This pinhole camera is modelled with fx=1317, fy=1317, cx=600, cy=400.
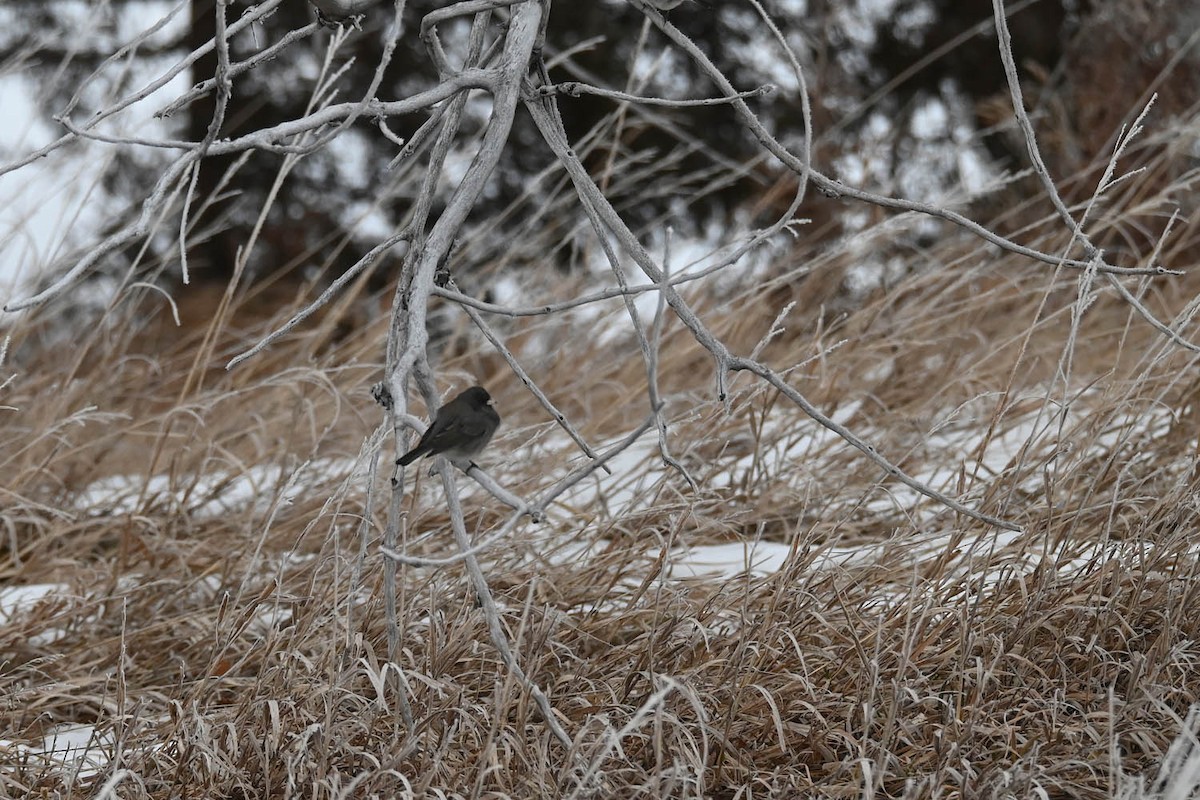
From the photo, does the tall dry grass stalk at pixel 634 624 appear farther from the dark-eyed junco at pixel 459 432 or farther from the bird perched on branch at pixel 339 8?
the bird perched on branch at pixel 339 8

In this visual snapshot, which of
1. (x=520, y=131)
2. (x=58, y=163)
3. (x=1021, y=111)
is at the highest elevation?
(x=1021, y=111)

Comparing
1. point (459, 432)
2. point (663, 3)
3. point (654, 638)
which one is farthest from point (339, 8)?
point (654, 638)

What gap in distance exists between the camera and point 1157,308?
3598mm

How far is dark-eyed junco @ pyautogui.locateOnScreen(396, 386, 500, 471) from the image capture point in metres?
1.38

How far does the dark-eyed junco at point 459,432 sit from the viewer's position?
1381 millimetres

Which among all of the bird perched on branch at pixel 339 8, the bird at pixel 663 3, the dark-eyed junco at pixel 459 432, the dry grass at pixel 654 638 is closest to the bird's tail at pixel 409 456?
the dark-eyed junco at pixel 459 432

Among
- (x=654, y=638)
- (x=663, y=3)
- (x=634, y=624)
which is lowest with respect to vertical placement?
(x=634, y=624)

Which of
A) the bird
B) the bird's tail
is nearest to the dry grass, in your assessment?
the bird's tail

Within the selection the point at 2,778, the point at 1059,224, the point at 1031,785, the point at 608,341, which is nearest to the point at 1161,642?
the point at 1031,785

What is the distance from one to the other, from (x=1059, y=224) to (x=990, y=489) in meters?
2.96

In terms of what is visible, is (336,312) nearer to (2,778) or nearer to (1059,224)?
(2,778)

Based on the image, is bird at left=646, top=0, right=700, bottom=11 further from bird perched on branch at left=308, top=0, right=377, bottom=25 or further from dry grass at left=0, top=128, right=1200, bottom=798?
dry grass at left=0, top=128, right=1200, bottom=798

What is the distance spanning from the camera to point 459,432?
142 cm

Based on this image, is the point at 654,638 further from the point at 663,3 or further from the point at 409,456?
the point at 663,3
